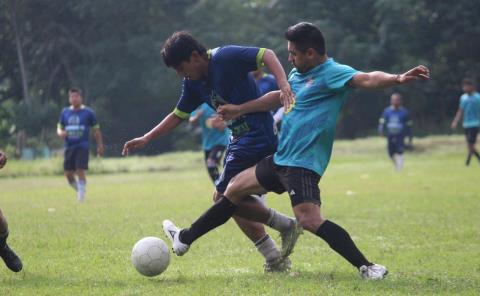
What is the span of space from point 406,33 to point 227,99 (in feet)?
130

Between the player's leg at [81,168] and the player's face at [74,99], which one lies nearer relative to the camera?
the player's leg at [81,168]

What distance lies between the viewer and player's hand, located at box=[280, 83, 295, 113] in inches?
222

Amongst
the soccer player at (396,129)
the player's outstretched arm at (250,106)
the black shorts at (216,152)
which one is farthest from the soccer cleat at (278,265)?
the soccer player at (396,129)

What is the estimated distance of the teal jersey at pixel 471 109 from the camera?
21.4m

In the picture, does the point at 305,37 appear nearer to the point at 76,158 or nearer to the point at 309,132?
the point at 309,132

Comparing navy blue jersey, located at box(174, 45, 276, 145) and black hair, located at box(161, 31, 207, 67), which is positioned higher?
black hair, located at box(161, 31, 207, 67)

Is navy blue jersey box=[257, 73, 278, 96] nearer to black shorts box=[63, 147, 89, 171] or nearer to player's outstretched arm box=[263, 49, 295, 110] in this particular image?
black shorts box=[63, 147, 89, 171]

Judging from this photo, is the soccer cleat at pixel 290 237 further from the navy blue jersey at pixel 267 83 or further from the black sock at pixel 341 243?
the navy blue jersey at pixel 267 83

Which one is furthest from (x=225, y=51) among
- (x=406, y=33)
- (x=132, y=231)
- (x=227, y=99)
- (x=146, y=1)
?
(x=406, y=33)

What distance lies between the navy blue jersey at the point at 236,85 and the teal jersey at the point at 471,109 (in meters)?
16.2

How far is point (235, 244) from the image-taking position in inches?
323

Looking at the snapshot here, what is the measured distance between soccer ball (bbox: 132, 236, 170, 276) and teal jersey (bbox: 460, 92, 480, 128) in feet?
54.9

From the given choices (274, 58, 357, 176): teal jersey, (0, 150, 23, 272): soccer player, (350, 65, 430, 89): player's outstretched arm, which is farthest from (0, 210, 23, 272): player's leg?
(350, 65, 430, 89): player's outstretched arm

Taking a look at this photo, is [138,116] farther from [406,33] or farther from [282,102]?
[282,102]
